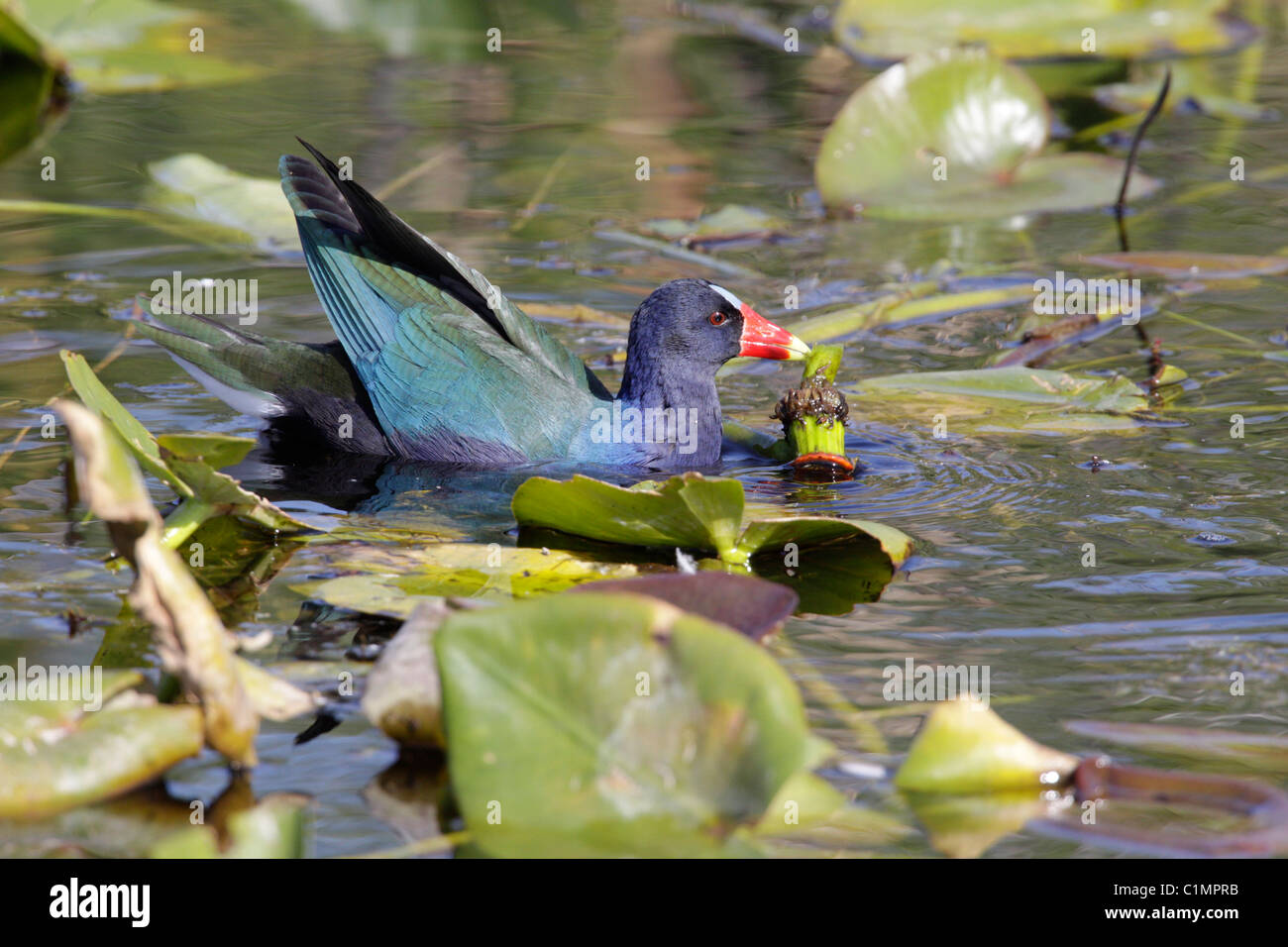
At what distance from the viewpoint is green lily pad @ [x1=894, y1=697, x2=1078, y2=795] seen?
236cm

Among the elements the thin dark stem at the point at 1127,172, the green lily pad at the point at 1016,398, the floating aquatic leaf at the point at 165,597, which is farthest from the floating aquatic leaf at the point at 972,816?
the thin dark stem at the point at 1127,172

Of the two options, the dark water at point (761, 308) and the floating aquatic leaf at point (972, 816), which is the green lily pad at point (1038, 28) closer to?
the dark water at point (761, 308)

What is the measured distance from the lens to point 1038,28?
8.80m

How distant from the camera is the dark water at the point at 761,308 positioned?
289cm

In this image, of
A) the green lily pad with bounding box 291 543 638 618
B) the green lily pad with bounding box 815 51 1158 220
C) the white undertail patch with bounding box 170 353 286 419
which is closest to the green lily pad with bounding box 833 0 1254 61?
the green lily pad with bounding box 815 51 1158 220

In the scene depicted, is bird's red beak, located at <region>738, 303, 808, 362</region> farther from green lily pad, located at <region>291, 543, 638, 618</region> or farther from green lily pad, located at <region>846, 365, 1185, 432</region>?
green lily pad, located at <region>291, 543, 638, 618</region>

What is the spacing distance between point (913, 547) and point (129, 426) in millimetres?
1742

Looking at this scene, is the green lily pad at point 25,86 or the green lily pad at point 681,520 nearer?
the green lily pad at point 681,520

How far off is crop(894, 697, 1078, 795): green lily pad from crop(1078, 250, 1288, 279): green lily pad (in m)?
3.59

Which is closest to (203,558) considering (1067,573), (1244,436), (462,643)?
(462,643)

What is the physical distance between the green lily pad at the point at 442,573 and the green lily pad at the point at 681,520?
0.10 meters

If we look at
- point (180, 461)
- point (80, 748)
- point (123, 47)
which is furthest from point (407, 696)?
point (123, 47)

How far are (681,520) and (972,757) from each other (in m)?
1.04

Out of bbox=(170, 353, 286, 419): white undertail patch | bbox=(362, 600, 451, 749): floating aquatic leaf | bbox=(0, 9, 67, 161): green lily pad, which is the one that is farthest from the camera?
bbox=(0, 9, 67, 161): green lily pad
